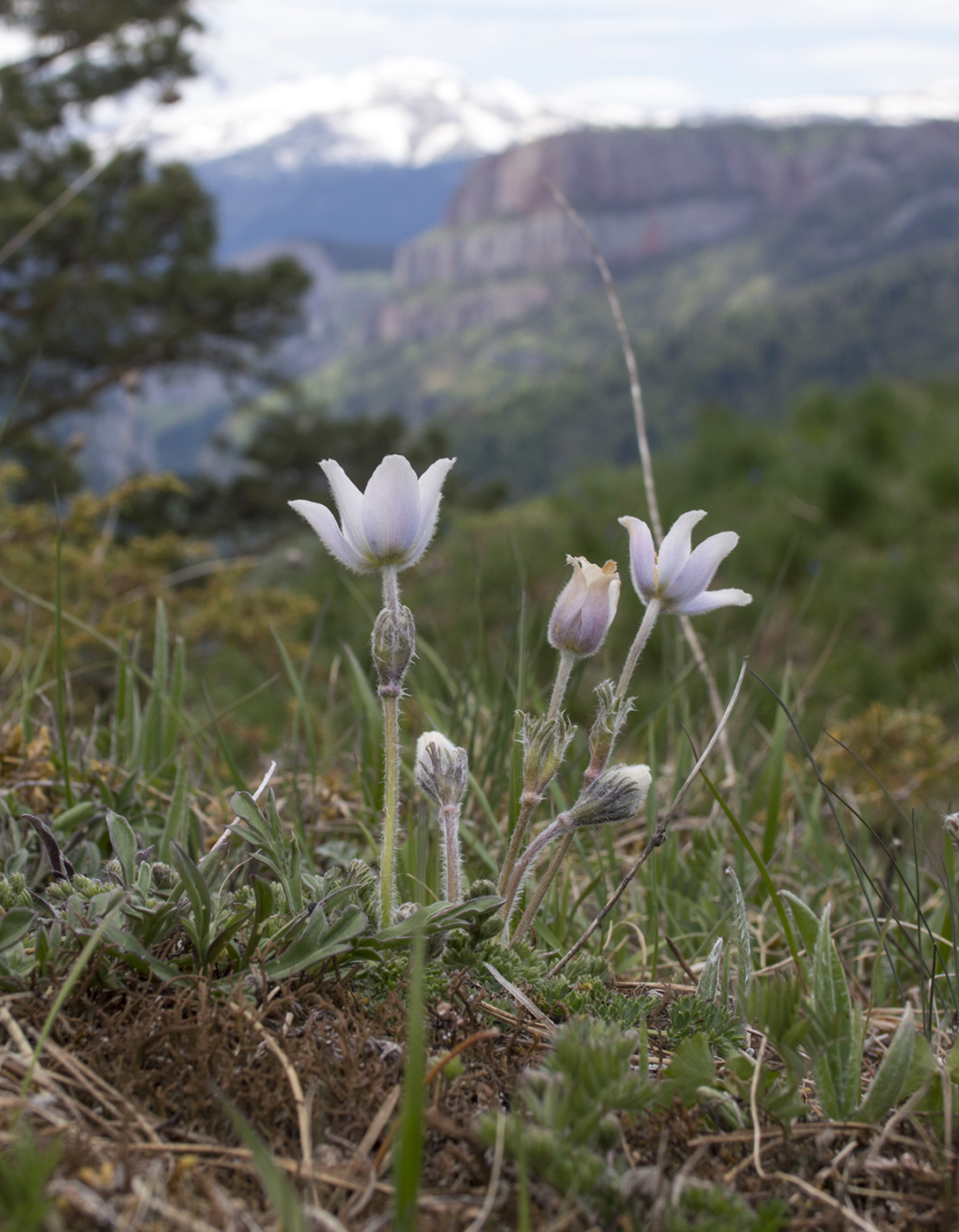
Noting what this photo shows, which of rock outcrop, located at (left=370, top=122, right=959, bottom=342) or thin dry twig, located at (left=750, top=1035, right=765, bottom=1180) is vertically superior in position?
thin dry twig, located at (left=750, top=1035, right=765, bottom=1180)

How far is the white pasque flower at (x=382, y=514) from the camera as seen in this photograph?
50.3 inches

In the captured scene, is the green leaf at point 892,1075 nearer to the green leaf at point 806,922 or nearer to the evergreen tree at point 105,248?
the green leaf at point 806,922

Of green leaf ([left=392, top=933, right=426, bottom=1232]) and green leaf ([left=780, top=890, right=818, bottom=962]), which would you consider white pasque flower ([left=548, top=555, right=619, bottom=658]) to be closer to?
green leaf ([left=780, top=890, right=818, bottom=962])

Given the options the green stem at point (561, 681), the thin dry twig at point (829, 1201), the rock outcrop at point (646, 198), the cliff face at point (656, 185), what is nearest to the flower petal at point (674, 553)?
the green stem at point (561, 681)

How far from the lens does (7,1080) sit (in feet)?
3.47

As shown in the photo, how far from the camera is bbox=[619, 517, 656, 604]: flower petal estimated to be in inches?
53.8

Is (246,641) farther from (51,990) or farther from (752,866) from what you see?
(51,990)

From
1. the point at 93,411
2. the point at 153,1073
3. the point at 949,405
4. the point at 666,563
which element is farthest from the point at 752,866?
the point at 93,411

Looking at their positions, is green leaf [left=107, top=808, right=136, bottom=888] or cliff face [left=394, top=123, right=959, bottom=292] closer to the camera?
green leaf [left=107, top=808, right=136, bottom=888]

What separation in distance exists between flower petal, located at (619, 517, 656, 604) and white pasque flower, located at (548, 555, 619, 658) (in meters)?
0.04

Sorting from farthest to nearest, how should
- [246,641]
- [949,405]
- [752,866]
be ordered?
1. [949,405]
2. [246,641]
3. [752,866]

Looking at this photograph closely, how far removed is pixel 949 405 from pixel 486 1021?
8.29 meters

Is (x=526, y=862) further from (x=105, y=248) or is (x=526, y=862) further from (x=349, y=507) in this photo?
(x=105, y=248)

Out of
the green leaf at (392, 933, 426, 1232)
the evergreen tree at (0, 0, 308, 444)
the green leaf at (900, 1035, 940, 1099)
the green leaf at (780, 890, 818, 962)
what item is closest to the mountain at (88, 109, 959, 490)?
the evergreen tree at (0, 0, 308, 444)
